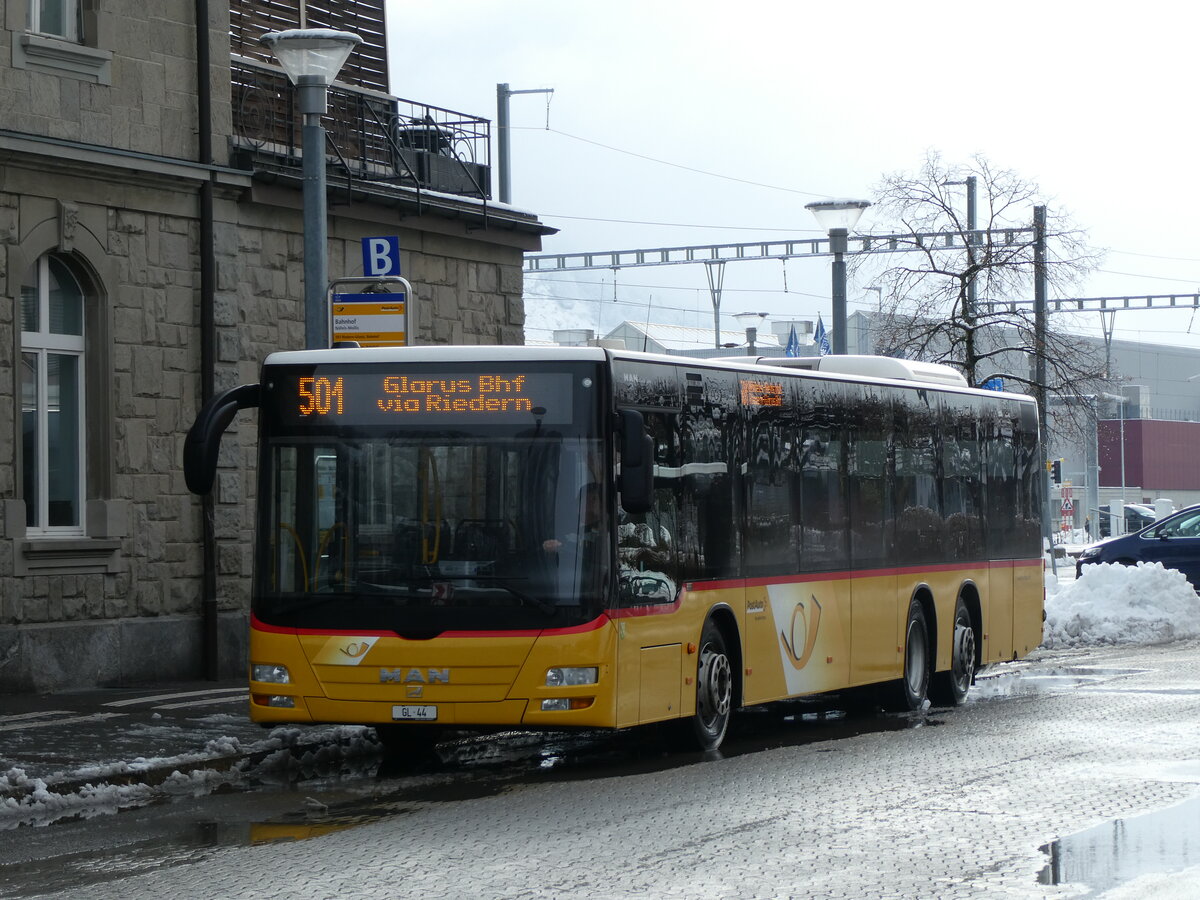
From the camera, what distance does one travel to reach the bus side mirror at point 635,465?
11.5 meters

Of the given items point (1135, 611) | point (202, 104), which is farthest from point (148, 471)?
point (1135, 611)

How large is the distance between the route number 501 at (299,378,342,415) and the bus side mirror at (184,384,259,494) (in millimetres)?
441

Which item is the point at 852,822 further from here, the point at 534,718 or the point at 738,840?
the point at 534,718

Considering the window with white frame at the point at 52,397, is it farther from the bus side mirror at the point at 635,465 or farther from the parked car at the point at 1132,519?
the parked car at the point at 1132,519

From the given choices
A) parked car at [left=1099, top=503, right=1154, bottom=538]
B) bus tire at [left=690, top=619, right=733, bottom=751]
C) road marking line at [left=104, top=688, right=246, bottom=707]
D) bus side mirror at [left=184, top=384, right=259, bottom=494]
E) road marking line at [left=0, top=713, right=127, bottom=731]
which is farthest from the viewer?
parked car at [left=1099, top=503, right=1154, bottom=538]

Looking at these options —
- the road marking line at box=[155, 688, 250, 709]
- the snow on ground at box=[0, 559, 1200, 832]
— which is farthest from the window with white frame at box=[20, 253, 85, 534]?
the snow on ground at box=[0, 559, 1200, 832]

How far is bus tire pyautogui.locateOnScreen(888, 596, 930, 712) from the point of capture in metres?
16.3

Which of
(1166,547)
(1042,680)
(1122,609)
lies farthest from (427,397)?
(1166,547)

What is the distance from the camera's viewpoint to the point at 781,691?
13992 millimetres

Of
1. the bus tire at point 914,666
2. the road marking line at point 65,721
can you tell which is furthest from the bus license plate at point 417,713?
the bus tire at point 914,666

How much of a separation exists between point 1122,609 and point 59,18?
15.0 meters

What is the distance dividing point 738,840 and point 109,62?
11.2 metres

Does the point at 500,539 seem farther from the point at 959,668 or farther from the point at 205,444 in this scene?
the point at 959,668

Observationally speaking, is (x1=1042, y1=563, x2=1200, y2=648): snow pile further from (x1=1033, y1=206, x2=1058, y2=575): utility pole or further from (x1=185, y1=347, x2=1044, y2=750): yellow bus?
(x1=185, y1=347, x2=1044, y2=750): yellow bus
